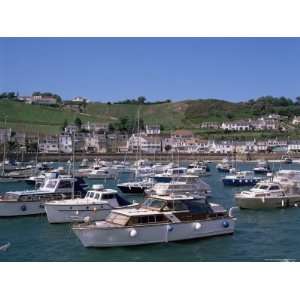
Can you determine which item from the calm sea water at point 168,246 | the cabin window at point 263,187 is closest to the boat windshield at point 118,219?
the calm sea water at point 168,246

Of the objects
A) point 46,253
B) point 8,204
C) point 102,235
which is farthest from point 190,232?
point 8,204

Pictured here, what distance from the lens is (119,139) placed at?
424 feet

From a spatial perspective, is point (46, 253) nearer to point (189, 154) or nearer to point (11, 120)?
point (189, 154)

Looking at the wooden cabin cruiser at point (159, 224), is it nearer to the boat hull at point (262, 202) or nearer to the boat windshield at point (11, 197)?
the boat hull at point (262, 202)

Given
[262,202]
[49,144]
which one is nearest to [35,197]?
[262,202]

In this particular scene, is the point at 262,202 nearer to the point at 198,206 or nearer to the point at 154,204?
the point at 198,206

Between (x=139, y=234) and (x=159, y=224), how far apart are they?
2.73 feet

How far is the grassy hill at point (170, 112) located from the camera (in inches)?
5571

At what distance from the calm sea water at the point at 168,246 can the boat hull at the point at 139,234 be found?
0.22m

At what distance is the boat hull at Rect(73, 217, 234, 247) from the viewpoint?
55.6 ft

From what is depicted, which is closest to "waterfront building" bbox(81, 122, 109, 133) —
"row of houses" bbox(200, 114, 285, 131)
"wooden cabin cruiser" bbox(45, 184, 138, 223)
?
"row of houses" bbox(200, 114, 285, 131)

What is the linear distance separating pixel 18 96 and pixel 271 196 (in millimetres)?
149887

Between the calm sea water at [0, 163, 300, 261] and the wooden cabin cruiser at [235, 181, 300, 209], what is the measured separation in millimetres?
3533

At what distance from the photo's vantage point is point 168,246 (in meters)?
17.3
